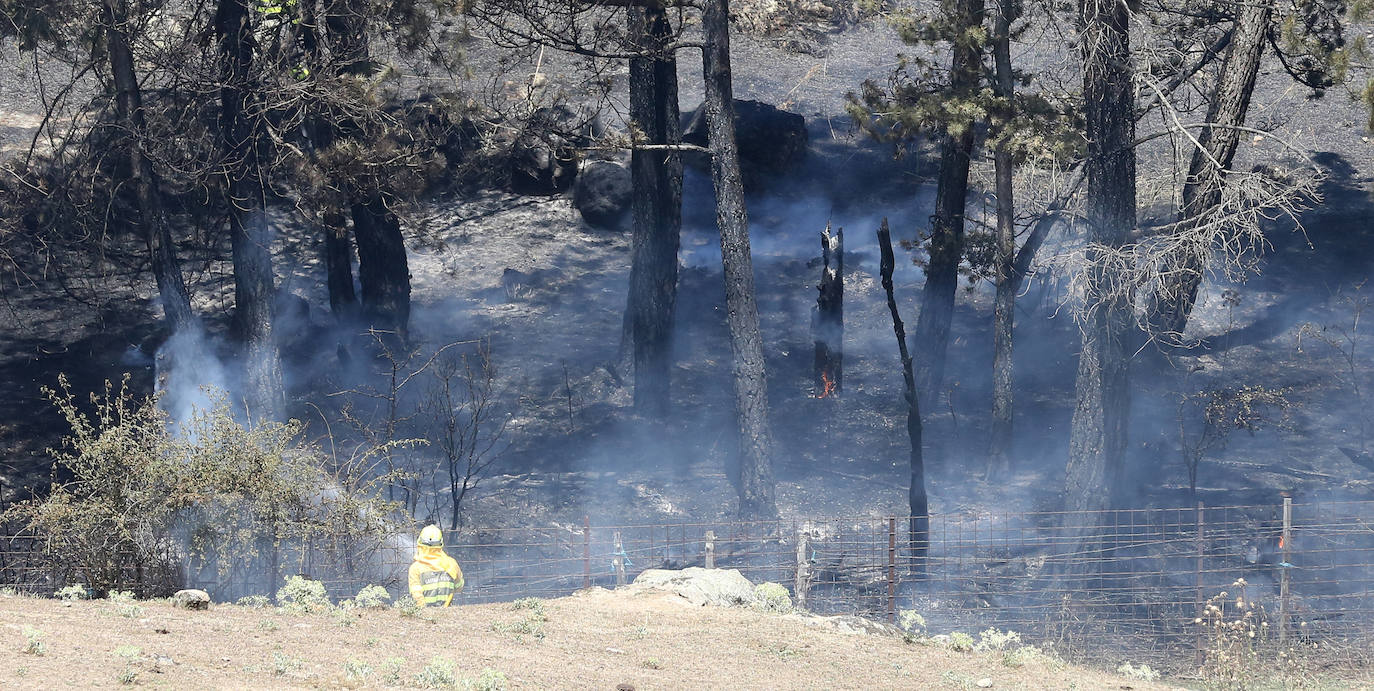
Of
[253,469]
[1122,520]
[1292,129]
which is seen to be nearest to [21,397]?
[253,469]

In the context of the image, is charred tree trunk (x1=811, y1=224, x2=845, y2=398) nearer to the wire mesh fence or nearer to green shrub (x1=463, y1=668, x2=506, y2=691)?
the wire mesh fence

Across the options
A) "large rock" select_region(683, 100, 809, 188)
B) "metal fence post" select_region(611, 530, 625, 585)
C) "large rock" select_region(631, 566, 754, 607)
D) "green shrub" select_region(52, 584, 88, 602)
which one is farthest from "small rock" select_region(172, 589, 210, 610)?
"large rock" select_region(683, 100, 809, 188)

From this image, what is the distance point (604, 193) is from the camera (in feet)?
87.6

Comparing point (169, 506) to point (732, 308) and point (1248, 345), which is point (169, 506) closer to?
point (732, 308)

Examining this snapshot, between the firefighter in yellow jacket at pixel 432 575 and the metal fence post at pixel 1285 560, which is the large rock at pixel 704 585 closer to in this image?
the firefighter in yellow jacket at pixel 432 575

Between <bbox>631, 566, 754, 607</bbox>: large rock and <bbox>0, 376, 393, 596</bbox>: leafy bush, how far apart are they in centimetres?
284

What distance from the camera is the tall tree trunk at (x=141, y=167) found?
17141mm

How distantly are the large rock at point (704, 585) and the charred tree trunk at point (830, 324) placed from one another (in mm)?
10105

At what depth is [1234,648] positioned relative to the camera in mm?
11352

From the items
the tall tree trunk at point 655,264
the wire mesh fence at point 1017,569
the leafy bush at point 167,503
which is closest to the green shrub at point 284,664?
the leafy bush at point 167,503

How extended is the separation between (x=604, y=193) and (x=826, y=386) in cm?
687

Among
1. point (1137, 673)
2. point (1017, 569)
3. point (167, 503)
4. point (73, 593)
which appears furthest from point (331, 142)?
point (1137, 673)

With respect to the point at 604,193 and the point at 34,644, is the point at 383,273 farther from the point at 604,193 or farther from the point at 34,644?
the point at 34,644

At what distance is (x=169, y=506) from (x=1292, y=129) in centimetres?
2331
